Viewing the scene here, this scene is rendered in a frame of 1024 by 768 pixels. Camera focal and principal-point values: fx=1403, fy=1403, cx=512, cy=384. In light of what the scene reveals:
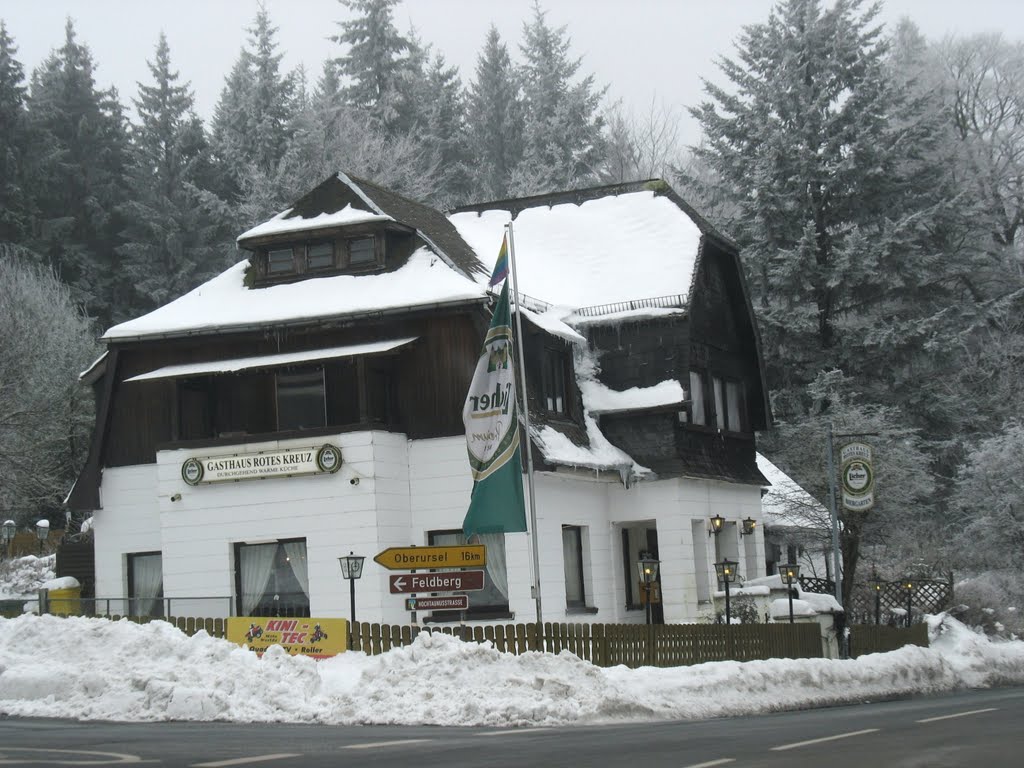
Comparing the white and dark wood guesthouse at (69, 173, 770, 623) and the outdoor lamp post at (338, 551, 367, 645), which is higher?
the white and dark wood guesthouse at (69, 173, 770, 623)

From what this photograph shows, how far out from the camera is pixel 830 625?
3259 centimetres

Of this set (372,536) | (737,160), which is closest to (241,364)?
(372,536)

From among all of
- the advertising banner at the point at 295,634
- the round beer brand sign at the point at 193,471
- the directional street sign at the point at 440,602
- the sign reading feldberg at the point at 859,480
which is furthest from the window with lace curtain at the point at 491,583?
the sign reading feldberg at the point at 859,480

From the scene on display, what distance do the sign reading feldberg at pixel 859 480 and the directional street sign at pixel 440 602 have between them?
16.0m

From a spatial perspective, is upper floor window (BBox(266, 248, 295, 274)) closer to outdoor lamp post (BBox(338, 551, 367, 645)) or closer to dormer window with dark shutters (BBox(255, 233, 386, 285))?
dormer window with dark shutters (BBox(255, 233, 386, 285))

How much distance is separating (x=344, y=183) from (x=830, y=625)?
15109 mm

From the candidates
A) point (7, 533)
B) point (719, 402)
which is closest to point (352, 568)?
point (719, 402)

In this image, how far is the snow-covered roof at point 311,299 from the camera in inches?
1094

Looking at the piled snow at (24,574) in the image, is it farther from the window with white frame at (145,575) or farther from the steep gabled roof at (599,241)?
the steep gabled roof at (599,241)

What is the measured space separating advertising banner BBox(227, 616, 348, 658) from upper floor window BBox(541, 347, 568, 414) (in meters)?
8.80

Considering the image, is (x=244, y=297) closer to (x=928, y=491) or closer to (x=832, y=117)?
(x=928, y=491)

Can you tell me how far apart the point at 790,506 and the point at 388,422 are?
19262 mm

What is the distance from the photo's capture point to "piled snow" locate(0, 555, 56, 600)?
39.1 meters

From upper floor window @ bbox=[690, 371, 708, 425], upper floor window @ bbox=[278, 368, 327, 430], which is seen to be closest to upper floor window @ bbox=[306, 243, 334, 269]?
upper floor window @ bbox=[278, 368, 327, 430]
